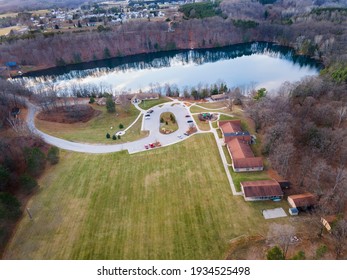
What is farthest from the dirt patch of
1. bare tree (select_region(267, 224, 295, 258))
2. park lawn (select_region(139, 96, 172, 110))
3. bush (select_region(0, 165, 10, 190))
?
bare tree (select_region(267, 224, 295, 258))

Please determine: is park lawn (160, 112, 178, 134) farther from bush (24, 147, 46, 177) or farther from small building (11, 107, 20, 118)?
small building (11, 107, 20, 118)

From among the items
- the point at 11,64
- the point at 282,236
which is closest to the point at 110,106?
the point at 282,236

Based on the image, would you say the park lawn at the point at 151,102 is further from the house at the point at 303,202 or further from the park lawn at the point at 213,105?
the house at the point at 303,202

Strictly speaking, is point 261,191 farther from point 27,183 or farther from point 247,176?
point 27,183

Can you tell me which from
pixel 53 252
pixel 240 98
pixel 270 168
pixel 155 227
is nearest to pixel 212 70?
pixel 240 98

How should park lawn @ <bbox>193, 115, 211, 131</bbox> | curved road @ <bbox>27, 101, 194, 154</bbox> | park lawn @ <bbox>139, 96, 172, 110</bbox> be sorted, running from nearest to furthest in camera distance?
curved road @ <bbox>27, 101, 194, 154</bbox> < park lawn @ <bbox>193, 115, 211, 131</bbox> < park lawn @ <bbox>139, 96, 172, 110</bbox>

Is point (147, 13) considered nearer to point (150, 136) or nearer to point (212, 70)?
point (212, 70)
